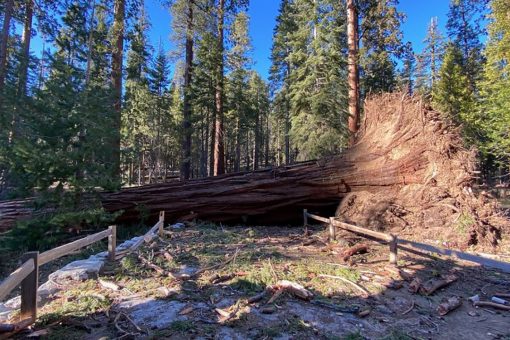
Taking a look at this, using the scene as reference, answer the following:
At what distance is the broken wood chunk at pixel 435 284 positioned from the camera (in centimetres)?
511

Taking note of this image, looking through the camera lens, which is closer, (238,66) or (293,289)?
(293,289)

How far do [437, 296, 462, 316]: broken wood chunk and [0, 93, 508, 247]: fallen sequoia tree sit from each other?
3614 millimetres

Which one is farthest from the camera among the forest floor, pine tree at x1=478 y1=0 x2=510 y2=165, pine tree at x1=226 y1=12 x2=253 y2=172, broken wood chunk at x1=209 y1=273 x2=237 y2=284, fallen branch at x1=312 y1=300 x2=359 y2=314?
pine tree at x1=226 y1=12 x2=253 y2=172

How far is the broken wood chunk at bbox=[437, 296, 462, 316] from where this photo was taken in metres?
4.55

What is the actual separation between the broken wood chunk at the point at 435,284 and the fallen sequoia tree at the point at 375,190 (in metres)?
2.73

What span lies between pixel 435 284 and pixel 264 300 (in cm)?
299

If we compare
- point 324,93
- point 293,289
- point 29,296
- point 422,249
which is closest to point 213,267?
point 293,289

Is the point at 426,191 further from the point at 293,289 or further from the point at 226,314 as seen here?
the point at 226,314

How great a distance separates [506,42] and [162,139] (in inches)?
1095

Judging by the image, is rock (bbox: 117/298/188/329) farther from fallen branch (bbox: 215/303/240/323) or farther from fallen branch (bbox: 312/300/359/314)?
fallen branch (bbox: 312/300/359/314)

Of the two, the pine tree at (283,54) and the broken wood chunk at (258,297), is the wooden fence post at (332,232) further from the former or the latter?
the pine tree at (283,54)

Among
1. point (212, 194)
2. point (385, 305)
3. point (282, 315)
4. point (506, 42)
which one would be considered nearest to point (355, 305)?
point (385, 305)

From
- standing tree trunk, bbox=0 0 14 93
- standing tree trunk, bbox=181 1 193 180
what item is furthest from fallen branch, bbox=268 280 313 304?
standing tree trunk, bbox=0 0 14 93

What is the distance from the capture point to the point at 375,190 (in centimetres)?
1039
